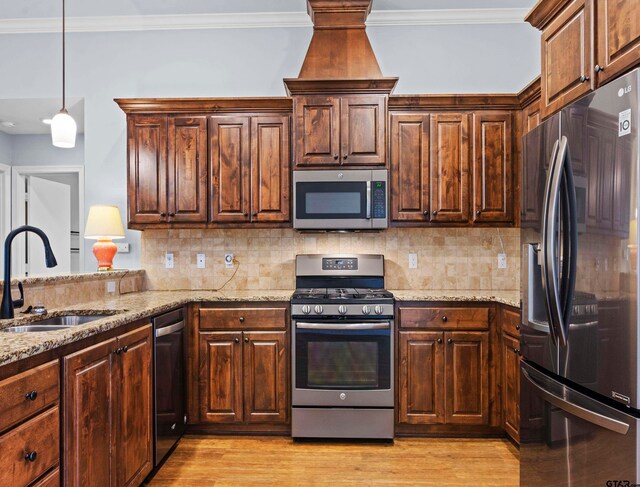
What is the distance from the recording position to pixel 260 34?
11.4 feet

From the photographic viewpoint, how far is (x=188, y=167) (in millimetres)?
3086

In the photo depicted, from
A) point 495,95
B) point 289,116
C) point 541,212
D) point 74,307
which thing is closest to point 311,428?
point 74,307

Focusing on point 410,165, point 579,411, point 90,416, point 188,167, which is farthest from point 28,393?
point 410,165

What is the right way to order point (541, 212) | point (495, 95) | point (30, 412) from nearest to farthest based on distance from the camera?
point (30, 412), point (541, 212), point (495, 95)

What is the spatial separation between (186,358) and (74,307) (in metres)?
0.77

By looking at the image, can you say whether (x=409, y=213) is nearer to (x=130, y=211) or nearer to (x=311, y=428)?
(x=311, y=428)

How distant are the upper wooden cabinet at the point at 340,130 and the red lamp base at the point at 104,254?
61.7 inches

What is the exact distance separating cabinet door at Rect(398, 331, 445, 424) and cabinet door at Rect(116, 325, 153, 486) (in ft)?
Result: 5.17

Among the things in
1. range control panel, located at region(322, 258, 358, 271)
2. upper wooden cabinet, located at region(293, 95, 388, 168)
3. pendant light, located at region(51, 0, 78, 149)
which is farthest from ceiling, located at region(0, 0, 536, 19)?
range control panel, located at region(322, 258, 358, 271)

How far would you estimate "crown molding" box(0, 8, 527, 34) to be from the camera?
3377 millimetres

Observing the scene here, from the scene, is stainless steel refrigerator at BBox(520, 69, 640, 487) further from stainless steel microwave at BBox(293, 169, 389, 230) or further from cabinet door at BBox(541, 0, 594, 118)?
stainless steel microwave at BBox(293, 169, 389, 230)

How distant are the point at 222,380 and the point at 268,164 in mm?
1592

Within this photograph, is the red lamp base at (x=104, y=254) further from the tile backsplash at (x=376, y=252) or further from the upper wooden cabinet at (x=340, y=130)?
the upper wooden cabinet at (x=340, y=130)

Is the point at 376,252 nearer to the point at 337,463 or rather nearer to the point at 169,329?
the point at 337,463
